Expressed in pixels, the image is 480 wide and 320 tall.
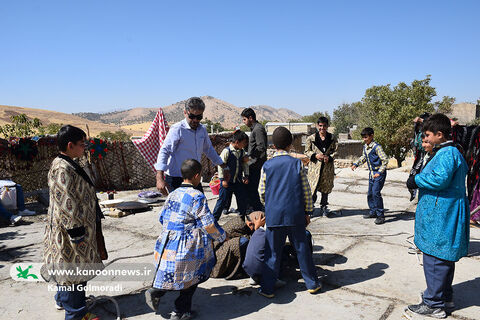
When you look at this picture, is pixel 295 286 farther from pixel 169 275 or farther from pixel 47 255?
pixel 47 255

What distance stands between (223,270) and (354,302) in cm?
135

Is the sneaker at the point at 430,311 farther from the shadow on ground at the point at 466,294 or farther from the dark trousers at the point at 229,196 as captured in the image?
the dark trousers at the point at 229,196

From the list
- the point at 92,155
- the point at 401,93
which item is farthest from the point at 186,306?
the point at 401,93

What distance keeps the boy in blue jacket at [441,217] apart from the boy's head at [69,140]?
2.86 m

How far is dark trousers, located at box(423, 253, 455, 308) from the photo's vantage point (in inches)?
115

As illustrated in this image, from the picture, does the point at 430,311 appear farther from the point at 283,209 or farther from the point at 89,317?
the point at 89,317

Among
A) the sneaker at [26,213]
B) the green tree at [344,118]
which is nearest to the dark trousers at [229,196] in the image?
the sneaker at [26,213]

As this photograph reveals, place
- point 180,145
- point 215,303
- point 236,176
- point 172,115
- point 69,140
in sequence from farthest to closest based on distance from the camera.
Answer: point 172,115, point 236,176, point 180,145, point 215,303, point 69,140

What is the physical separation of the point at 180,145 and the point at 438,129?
2.82m

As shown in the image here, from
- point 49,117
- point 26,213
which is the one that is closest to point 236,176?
point 26,213

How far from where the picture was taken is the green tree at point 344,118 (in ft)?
Result: 192

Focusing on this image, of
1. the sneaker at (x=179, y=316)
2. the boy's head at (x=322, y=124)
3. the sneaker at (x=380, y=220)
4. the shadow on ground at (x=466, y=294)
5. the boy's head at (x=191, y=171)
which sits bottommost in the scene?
the shadow on ground at (x=466, y=294)

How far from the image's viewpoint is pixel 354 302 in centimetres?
327

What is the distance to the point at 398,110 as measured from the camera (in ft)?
75.9
